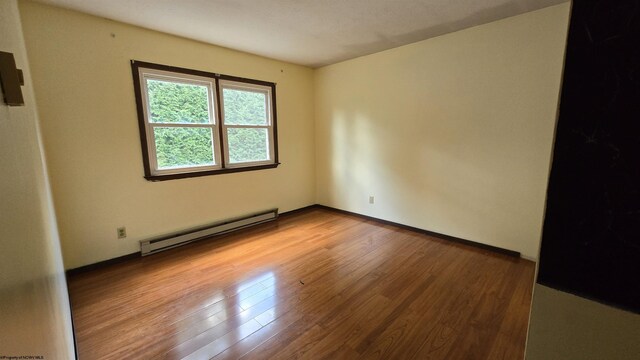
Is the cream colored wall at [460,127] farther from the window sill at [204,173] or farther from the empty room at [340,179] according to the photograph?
the window sill at [204,173]

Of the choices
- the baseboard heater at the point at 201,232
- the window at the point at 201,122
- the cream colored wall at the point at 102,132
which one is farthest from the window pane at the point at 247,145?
the baseboard heater at the point at 201,232

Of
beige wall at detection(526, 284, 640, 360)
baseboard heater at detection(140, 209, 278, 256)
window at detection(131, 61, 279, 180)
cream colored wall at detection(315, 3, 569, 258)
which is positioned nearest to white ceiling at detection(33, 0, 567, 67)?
cream colored wall at detection(315, 3, 569, 258)

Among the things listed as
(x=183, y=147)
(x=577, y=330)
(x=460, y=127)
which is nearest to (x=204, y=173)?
(x=183, y=147)

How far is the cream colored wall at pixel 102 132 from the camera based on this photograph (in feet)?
7.51

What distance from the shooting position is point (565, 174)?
0.60 meters

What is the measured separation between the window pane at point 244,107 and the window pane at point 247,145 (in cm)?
13

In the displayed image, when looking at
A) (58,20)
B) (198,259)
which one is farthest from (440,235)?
(58,20)

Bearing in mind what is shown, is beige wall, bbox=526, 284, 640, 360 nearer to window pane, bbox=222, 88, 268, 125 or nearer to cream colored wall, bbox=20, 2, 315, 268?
cream colored wall, bbox=20, 2, 315, 268

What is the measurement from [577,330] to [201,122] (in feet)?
11.6

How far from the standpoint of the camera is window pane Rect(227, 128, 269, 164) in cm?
360

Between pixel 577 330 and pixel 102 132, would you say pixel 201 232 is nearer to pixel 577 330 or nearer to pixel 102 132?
pixel 102 132

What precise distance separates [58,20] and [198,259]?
8.31 feet

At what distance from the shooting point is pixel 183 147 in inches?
123

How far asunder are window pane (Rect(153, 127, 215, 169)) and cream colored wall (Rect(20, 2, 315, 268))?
21 cm
